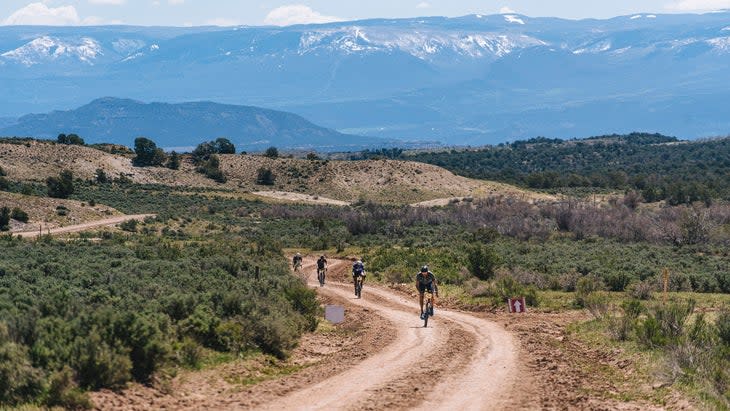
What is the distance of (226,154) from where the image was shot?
128625 mm

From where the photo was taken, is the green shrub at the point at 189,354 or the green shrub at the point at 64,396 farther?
the green shrub at the point at 189,354

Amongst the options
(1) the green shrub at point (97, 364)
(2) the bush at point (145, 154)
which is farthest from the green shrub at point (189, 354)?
(2) the bush at point (145, 154)

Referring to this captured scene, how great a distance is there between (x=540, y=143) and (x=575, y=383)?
18506cm

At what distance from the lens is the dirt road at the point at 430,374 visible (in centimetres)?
1491

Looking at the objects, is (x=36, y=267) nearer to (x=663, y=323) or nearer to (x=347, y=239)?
(x=663, y=323)

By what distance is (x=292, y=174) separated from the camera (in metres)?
120

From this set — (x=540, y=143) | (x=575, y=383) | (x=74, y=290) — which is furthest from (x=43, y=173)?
(x=540, y=143)

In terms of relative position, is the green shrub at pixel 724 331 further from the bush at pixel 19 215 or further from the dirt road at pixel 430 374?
the bush at pixel 19 215

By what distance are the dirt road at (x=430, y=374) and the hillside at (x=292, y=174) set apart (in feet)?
259

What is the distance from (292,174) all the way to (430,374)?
103m

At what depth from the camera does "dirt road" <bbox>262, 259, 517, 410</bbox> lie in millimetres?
14906

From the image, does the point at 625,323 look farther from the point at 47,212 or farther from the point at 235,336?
the point at 47,212

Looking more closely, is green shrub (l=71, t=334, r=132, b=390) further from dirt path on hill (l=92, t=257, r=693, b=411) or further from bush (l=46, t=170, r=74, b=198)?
bush (l=46, t=170, r=74, b=198)

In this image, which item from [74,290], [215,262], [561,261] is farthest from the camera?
[561,261]
